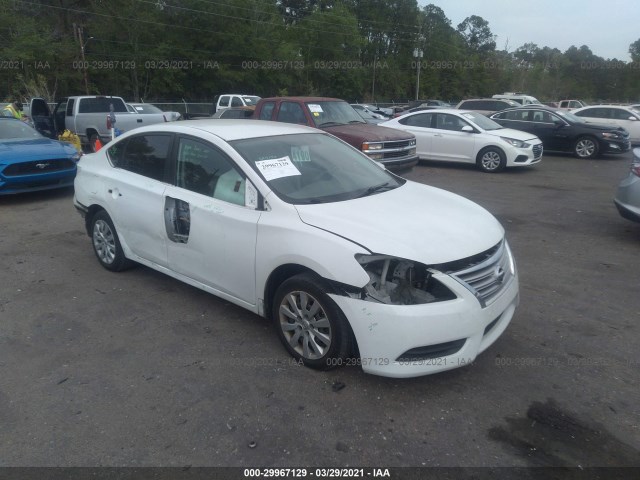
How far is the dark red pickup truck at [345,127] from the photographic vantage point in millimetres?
10414

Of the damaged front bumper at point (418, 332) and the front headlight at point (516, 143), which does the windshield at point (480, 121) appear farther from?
the damaged front bumper at point (418, 332)

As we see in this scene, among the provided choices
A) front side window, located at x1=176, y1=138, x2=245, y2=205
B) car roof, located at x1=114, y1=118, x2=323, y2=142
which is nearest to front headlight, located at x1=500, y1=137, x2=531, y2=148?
car roof, located at x1=114, y1=118, x2=323, y2=142

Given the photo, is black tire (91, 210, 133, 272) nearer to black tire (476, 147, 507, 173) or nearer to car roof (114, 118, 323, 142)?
car roof (114, 118, 323, 142)

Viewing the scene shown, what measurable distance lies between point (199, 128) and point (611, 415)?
3903mm

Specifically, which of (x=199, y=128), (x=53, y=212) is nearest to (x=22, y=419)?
A: (x=199, y=128)

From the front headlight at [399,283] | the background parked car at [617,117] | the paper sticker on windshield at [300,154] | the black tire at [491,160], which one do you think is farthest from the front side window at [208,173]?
the background parked car at [617,117]

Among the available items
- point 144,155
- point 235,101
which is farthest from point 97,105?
point 144,155

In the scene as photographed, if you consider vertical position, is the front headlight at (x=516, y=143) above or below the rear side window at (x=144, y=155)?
below

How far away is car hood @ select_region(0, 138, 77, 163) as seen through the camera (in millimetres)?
8839

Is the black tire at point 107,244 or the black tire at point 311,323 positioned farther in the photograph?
the black tire at point 107,244

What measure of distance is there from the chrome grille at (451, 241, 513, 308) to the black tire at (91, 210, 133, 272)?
3.68m

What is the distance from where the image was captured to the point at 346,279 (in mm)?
3369

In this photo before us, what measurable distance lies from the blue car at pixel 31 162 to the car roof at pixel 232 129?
15.4 ft

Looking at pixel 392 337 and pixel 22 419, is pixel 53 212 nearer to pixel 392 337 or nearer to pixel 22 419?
pixel 22 419
